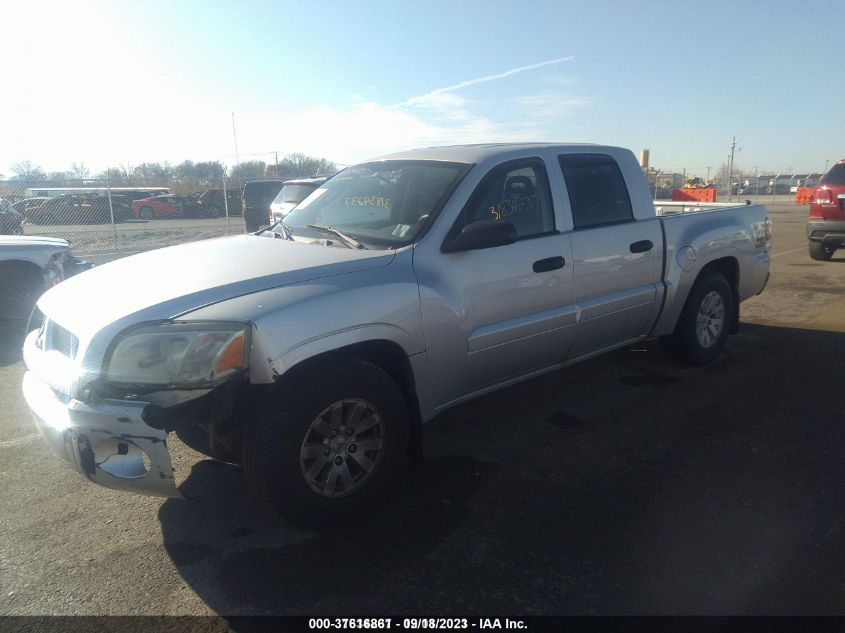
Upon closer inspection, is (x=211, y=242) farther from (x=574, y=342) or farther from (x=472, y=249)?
(x=574, y=342)

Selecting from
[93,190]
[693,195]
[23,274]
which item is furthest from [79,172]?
[693,195]

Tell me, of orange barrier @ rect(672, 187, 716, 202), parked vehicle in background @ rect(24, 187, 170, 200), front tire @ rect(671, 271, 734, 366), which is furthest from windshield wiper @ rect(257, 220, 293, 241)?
orange barrier @ rect(672, 187, 716, 202)

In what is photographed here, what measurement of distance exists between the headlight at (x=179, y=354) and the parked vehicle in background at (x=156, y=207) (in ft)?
87.1

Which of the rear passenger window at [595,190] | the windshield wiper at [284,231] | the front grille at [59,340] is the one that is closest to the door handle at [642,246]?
the rear passenger window at [595,190]

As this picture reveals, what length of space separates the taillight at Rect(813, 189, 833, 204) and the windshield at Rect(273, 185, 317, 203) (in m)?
9.35

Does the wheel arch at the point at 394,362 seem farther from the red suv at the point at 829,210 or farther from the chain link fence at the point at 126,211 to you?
the red suv at the point at 829,210

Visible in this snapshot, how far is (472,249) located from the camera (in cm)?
349

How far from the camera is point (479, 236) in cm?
342

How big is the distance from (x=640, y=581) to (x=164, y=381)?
2216 mm

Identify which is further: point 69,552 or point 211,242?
point 211,242

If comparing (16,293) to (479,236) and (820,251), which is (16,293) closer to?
(479,236)

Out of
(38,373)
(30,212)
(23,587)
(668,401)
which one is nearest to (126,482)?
(23,587)

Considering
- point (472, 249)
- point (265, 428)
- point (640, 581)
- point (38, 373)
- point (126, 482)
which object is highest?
point (472, 249)

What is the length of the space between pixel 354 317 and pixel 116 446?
118 centimetres
